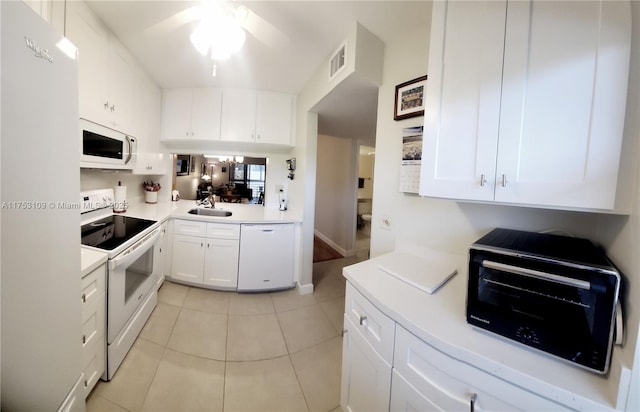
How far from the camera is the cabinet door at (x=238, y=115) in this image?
2668 millimetres

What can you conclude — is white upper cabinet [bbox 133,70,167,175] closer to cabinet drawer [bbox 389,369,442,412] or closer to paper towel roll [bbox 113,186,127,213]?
paper towel roll [bbox 113,186,127,213]

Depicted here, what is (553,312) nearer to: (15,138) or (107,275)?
(15,138)

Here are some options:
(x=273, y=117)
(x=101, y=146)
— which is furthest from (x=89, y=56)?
(x=273, y=117)

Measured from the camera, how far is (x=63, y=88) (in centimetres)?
83

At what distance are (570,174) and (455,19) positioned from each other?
0.76 meters

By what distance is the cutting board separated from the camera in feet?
3.39

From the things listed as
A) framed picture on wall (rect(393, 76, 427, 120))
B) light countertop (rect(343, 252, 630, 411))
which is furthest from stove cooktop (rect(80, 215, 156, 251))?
framed picture on wall (rect(393, 76, 427, 120))

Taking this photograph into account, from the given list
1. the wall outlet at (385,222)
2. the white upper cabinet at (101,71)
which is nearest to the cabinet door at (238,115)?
the white upper cabinet at (101,71)

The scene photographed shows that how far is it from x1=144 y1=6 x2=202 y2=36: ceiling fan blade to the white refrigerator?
87 cm

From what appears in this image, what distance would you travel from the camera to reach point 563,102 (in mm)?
684

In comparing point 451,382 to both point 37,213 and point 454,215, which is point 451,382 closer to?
point 454,215

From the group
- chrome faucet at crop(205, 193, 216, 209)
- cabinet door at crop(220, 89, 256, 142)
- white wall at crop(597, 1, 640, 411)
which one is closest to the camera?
white wall at crop(597, 1, 640, 411)

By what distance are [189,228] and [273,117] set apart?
1.66m

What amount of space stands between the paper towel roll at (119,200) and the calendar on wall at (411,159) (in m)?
2.78
